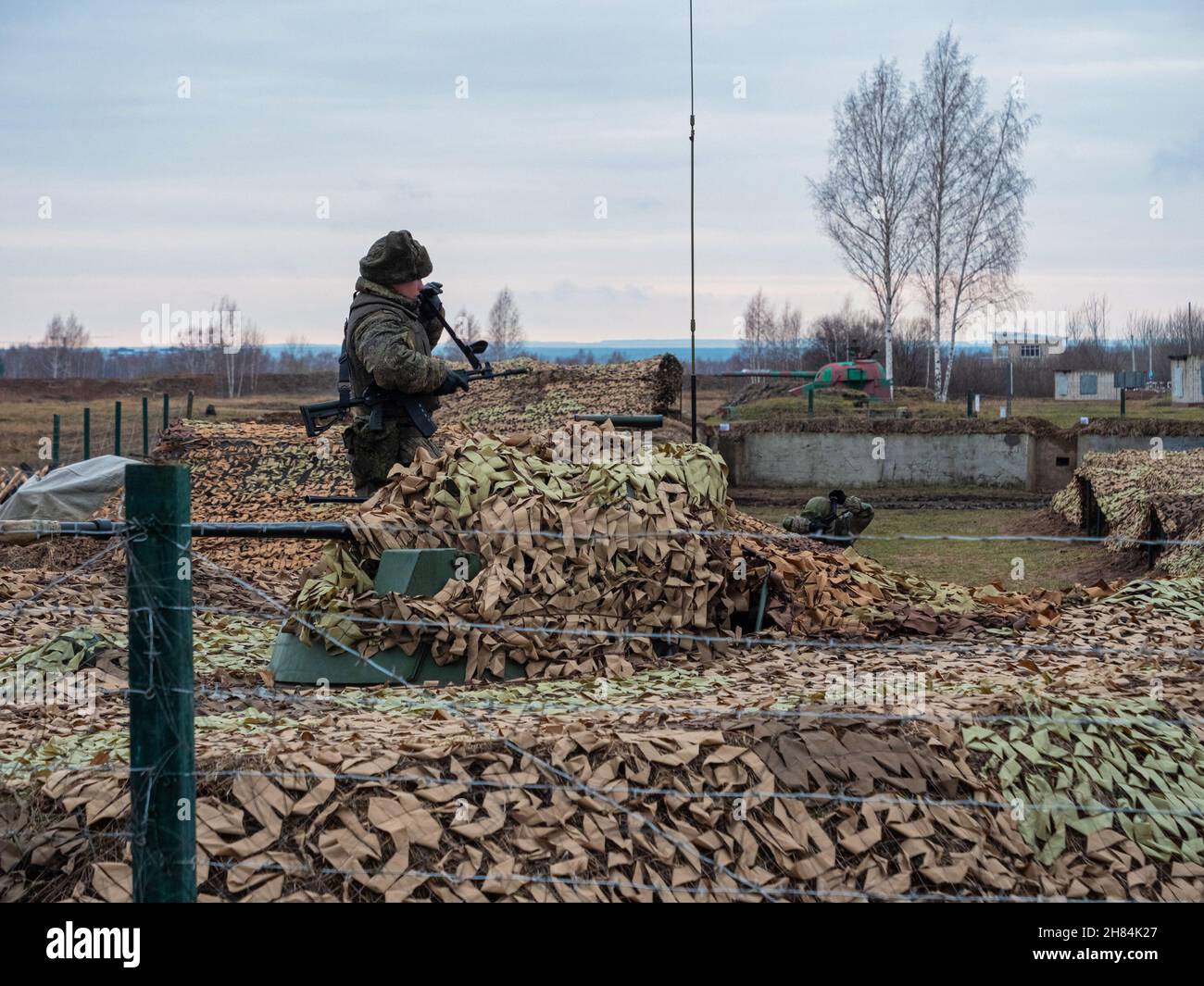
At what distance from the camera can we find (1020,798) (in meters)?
4.58

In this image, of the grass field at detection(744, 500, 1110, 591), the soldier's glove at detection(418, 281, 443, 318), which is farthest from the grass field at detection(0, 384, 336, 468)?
the soldier's glove at detection(418, 281, 443, 318)

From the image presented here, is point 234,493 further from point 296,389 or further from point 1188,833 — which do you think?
point 296,389

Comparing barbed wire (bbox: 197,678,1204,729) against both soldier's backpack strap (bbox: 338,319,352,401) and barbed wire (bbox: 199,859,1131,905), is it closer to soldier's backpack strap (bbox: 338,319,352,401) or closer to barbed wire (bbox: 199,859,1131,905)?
barbed wire (bbox: 199,859,1131,905)

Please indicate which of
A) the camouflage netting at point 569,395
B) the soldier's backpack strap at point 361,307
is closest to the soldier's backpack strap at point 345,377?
the soldier's backpack strap at point 361,307

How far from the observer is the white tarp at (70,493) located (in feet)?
45.3

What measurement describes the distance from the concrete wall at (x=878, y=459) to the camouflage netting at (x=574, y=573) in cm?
1719

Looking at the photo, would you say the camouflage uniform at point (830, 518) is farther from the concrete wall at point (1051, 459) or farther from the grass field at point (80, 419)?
the grass field at point (80, 419)

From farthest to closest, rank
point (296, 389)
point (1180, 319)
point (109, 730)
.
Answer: point (1180, 319), point (296, 389), point (109, 730)

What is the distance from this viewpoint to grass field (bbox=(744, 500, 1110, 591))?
44.3ft

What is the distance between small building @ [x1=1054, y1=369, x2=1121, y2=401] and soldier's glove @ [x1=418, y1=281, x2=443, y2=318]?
4555 centimetres

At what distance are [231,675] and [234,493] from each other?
8.12 metres

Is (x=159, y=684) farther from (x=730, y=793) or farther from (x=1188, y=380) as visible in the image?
(x=1188, y=380)

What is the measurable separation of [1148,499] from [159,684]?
12.8 meters
